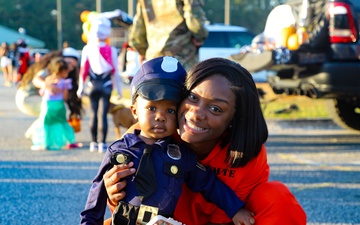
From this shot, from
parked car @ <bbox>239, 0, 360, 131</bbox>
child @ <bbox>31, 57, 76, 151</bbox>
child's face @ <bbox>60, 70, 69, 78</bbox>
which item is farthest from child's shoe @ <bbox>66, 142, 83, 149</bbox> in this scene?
parked car @ <bbox>239, 0, 360, 131</bbox>

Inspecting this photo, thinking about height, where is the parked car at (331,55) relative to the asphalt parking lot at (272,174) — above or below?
above

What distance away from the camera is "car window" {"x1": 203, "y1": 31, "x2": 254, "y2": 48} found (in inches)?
757

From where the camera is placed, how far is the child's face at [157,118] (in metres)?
3.02

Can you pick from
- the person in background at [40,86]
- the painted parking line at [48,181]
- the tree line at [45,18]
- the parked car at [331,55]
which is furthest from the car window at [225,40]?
the tree line at [45,18]

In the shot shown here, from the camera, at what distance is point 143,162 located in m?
2.97

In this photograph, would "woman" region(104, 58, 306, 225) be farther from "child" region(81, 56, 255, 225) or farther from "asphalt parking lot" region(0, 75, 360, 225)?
"asphalt parking lot" region(0, 75, 360, 225)

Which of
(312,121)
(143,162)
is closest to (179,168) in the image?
(143,162)

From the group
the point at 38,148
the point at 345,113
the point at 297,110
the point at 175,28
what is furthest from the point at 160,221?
the point at 297,110

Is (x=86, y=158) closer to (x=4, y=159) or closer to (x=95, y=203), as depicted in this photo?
(x=4, y=159)

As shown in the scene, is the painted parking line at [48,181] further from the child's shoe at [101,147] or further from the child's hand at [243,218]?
the child's hand at [243,218]

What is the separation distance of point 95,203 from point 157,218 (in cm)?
35

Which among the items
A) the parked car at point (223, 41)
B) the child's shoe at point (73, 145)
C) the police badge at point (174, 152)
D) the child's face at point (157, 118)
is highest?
the child's face at point (157, 118)

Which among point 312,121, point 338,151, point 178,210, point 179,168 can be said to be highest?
point 179,168

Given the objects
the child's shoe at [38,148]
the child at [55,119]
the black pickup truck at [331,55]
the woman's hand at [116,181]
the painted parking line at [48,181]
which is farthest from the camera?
the child at [55,119]
